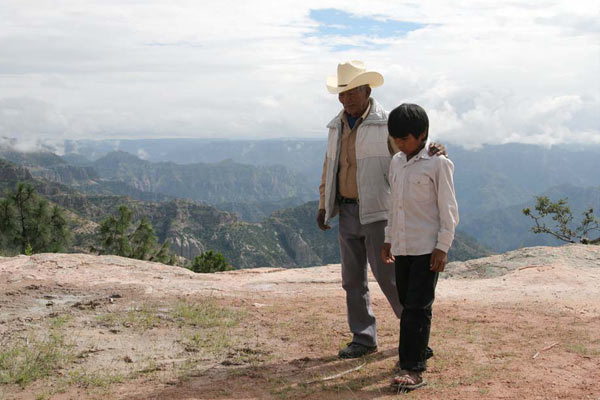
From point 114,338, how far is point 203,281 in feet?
12.6

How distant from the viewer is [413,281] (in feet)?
14.9

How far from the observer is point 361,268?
551cm

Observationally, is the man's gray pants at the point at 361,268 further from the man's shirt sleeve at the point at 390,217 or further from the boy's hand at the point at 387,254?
the man's shirt sleeve at the point at 390,217

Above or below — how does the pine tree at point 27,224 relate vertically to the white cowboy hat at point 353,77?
below

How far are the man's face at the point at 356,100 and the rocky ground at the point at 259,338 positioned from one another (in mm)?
2413

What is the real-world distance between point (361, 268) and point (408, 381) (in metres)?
1.35

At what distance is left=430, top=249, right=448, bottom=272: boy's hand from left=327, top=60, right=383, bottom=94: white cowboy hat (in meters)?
1.69

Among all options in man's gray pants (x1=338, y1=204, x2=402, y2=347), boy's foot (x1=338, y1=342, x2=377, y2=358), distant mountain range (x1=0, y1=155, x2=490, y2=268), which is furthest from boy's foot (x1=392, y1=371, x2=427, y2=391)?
distant mountain range (x1=0, y1=155, x2=490, y2=268)

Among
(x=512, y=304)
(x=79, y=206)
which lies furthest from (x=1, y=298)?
(x=79, y=206)

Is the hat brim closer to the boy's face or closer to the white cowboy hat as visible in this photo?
the white cowboy hat

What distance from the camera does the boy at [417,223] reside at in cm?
440

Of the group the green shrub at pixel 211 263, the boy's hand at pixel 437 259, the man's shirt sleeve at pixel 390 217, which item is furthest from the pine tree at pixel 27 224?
the boy's hand at pixel 437 259

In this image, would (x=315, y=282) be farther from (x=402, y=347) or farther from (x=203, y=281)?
(x=402, y=347)

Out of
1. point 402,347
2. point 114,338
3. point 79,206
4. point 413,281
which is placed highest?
point 413,281
